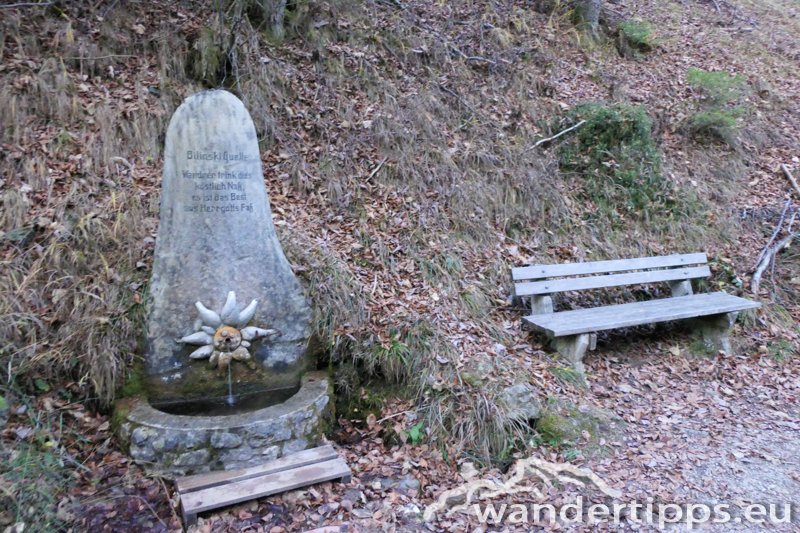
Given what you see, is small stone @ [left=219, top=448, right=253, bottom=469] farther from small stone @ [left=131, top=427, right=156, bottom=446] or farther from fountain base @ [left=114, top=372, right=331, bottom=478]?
small stone @ [left=131, top=427, right=156, bottom=446]

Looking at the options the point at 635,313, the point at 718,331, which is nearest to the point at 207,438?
the point at 635,313

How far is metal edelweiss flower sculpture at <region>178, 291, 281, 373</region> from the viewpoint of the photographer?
4031 millimetres

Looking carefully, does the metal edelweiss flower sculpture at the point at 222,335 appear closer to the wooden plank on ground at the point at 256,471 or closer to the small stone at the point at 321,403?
the small stone at the point at 321,403

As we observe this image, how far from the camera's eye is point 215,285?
13.6 feet

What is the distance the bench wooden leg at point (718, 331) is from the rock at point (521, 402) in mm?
2891

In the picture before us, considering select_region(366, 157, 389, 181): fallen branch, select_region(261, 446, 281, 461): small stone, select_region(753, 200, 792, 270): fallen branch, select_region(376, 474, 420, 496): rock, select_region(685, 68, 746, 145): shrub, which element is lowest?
select_region(376, 474, 420, 496): rock

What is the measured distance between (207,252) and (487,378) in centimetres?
245

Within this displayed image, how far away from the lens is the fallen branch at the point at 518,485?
341cm

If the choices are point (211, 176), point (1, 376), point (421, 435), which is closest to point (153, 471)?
point (1, 376)

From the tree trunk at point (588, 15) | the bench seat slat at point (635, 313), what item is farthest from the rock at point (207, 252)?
the tree trunk at point (588, 15)

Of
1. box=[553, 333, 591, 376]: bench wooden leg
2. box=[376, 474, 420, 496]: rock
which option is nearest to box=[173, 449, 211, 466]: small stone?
box=[376, 474, 420, 496]: rock

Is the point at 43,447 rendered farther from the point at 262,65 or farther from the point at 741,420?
the point at 741,420

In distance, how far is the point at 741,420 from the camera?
4574 millimetres

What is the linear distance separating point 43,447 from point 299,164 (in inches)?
144
